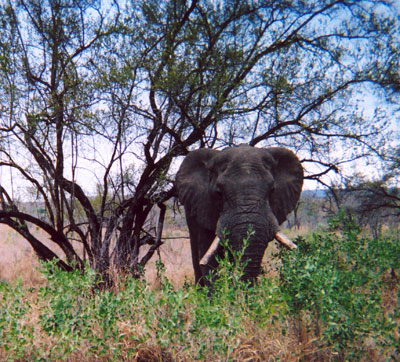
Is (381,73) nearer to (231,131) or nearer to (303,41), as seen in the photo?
(303,41)

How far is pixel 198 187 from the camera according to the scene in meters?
6.86

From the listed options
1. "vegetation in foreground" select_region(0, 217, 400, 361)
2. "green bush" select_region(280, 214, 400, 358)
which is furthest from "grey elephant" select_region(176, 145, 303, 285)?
"vegetation in foreground" select_region(0, 217, 400, 361)

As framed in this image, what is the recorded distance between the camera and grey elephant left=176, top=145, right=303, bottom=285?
5.69 meters

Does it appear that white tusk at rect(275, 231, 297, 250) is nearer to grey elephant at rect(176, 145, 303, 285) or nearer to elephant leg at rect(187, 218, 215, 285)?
grey elephant at rect(176, 145, 303, 285)

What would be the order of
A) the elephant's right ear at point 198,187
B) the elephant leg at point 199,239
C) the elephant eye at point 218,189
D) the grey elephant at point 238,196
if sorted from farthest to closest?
the elephant leg at point 199,239 → the elephant's right ear at point 198,187 → the elephant eye at point 218,189 → the grey elephant at point 238,196

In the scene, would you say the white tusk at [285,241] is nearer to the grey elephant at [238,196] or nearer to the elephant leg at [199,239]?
the grey elephant at [238,196]

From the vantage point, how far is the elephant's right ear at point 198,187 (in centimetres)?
663

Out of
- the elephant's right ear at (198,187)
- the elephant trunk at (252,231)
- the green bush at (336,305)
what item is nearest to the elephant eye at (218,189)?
the elephant's right ear at (198,187)

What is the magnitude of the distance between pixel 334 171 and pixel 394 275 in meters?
4.45

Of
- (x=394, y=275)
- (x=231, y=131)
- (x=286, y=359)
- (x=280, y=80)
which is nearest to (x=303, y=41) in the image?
(x=280, y=80)

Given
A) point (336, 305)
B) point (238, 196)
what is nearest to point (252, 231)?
point (238, 196)

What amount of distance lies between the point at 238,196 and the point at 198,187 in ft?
3.69

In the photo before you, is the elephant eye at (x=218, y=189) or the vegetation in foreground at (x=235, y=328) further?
the elephant eye at (x=218, y=189)

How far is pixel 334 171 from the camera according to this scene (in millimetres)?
10016
